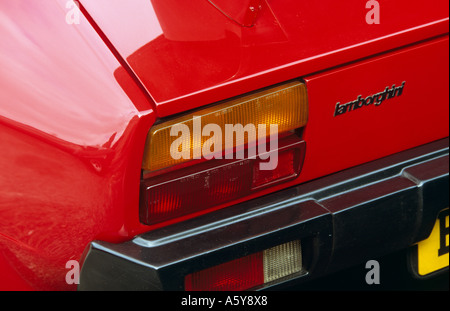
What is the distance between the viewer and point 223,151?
1801mm

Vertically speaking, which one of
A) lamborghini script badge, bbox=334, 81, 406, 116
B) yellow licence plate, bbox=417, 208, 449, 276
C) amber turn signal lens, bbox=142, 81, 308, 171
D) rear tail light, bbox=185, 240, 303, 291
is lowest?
rear tail light, bbox=185, 240, 303, 291

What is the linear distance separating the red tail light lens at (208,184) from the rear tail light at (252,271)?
0.57 feet

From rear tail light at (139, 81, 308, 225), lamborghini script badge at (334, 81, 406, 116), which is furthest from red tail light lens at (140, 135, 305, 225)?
lamborghini script badge at (334, 81, 406, 116)

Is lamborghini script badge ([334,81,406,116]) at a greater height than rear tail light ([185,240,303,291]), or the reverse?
lamborghini script badge ([334,81,406,116])

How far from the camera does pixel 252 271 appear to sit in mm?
1920

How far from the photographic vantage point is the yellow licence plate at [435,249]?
7.26 feet

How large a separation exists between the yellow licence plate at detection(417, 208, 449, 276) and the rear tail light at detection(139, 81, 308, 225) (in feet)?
2.04

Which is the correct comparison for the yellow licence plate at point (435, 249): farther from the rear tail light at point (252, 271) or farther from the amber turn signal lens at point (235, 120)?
the amber turn signal lens at point (235, 120)

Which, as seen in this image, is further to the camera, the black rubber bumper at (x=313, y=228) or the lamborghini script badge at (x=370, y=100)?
the lamborghini script badge at (x=370, y=100)

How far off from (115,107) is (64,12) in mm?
293

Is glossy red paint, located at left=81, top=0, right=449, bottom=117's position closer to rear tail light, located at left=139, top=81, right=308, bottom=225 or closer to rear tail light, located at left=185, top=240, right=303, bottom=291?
rear tail light, located at left=139, top=81, right=308, bottom=225

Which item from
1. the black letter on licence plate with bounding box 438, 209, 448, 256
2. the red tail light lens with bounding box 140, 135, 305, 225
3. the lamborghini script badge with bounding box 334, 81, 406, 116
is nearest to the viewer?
the red tail light lens with bounding box 140, 135, 305, 225

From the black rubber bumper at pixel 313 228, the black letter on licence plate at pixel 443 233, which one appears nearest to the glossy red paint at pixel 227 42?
the black rubber bumper at pixel 313 228

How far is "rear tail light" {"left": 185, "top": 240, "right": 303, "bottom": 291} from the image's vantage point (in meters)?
1.86
